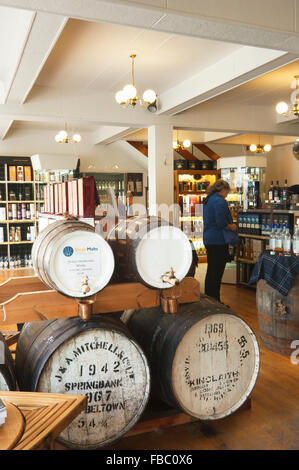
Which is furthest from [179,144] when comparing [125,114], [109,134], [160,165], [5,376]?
[5,376]

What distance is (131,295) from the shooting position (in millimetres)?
2479

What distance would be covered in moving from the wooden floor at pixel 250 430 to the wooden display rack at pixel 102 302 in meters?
0.07

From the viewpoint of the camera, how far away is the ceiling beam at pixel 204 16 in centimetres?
279

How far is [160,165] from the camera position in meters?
7.22

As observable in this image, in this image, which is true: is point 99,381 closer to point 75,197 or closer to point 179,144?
point 75,197

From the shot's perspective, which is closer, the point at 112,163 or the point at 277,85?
the point at 277,85

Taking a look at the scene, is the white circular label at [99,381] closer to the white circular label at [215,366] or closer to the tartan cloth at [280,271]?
the white circular label at [215,366]

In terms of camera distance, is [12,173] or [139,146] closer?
[12,173]

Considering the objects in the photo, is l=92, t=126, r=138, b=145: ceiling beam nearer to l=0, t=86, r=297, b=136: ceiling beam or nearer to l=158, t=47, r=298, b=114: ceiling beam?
l=0, t=86, r=297, b=136: ceiling beam

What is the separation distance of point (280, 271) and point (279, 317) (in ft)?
1.41

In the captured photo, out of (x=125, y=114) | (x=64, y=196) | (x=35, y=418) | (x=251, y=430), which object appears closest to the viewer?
(x=35, y=418)
